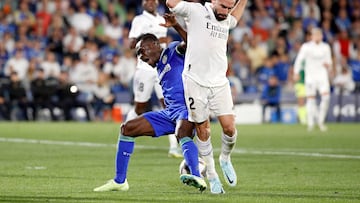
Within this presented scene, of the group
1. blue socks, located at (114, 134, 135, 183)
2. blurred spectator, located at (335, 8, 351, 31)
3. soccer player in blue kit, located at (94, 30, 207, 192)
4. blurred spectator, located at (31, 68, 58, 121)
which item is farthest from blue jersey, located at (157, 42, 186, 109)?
blurred spectator, located at (335, 8, 351, 31)

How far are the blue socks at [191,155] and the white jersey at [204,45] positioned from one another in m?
0.68

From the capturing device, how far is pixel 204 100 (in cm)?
1049

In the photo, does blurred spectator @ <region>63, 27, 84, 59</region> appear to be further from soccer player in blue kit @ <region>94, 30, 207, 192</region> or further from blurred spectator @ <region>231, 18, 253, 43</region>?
soccer player in blue kit @ <region>94, 30, 207, 192</region>

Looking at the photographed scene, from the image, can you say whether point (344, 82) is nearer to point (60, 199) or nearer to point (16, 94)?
point (16, 94)

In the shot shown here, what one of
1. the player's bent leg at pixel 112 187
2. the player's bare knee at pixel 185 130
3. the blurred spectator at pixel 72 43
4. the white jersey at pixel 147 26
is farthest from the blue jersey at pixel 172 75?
the blurred spectator at pixel 72 43

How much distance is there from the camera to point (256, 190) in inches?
419

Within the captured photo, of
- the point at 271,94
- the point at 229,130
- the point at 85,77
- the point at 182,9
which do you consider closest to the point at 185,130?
the point at 229,130

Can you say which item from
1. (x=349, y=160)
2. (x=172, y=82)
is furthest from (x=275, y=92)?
(x=172, y=82)

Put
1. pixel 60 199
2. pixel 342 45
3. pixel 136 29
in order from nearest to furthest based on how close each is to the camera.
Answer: pixel 60 199 < pixel 136 29 < pixel 342 45

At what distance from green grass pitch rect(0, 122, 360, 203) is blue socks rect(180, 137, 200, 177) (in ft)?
0.91

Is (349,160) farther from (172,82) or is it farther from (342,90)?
(342,90)

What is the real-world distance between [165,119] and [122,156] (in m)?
0.67

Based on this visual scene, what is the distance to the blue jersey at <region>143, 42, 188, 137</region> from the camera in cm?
1078

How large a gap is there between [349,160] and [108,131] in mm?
9432
